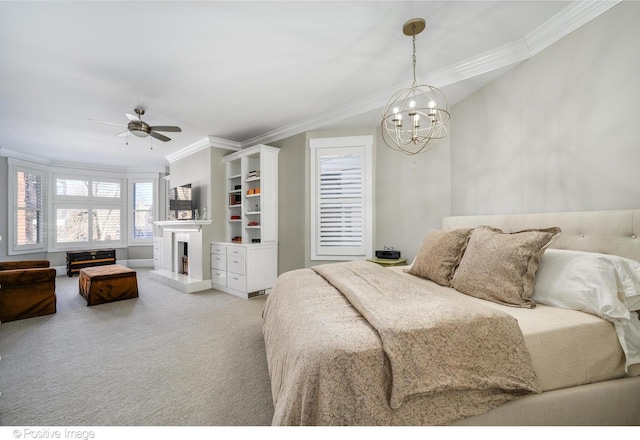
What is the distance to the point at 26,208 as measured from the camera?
18.4 feet

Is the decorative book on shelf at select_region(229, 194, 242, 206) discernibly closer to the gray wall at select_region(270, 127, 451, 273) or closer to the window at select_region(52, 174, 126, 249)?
the gray wall at select_region(270, 127, 451, 273)

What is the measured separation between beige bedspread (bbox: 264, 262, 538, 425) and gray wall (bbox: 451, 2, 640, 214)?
4.64 ft

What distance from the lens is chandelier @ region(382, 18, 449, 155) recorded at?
1.98 metres

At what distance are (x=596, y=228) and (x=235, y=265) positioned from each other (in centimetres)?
409

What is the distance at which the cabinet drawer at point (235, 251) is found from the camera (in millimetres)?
4145

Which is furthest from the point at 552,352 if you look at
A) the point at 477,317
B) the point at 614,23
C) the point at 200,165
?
the point at 200,165

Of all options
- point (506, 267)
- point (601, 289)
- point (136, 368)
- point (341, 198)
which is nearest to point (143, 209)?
point (341, 198)

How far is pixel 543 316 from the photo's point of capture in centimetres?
139

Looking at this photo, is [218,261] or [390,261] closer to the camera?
[390,261]

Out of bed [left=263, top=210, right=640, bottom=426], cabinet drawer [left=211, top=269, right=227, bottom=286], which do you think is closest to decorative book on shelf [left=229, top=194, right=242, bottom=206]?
cabinet drawer [left=211, top=269, right=227, bottom=286]

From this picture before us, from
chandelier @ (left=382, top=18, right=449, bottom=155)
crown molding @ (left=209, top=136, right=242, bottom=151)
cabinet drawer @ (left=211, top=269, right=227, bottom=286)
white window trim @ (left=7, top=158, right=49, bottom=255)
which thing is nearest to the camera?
chandelier @ (left=382, top=18, right=449, bottom=155)

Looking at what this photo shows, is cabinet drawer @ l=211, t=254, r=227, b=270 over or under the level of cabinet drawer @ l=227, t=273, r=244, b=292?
over

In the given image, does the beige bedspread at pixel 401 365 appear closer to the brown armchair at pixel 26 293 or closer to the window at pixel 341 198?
the window at pixel 341 198

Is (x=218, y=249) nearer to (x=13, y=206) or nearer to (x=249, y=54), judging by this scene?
(x=249, y=54)
